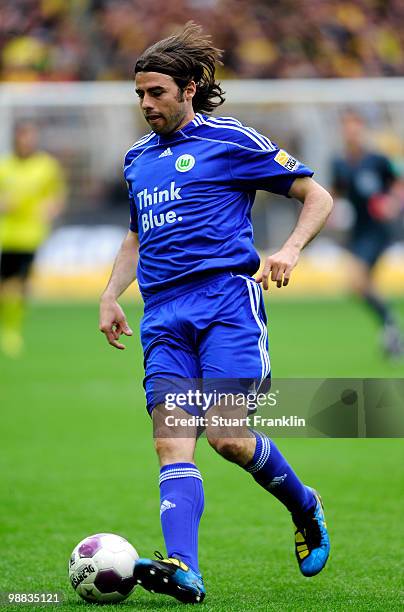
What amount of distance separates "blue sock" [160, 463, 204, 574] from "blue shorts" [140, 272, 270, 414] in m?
0.24

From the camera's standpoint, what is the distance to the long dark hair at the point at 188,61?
4.74 metres

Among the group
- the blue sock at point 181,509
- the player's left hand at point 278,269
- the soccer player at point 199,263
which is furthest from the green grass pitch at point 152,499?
the player's left hand at point 278,269

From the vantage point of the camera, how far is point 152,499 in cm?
698

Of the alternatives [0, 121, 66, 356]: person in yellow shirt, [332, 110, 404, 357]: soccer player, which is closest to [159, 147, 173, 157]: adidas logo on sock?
[332, 110, 404, 357]: soccer player

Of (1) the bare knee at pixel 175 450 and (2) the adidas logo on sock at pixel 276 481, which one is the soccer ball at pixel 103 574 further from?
(2) the adidas logo on sock at pixel 276 481

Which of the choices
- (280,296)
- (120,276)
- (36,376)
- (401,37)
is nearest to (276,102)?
(280,296)

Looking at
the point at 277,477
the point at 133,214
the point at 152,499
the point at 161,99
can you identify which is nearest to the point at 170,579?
the point at 277,477

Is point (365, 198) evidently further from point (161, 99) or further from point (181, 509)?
point (181, 509)

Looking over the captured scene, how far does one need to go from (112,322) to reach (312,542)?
1.20 m

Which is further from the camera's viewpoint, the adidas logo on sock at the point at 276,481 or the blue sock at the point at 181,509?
the adidas logo on sock at the point at 276,481

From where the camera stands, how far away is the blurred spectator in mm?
25016

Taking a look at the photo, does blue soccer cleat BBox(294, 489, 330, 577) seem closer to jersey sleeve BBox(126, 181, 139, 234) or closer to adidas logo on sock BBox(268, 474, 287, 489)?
adidas logo on sock BBox(268, 474, 287, 489)

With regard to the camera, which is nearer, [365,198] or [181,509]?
[181,509]

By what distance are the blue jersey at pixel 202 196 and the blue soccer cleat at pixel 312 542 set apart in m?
1.04
